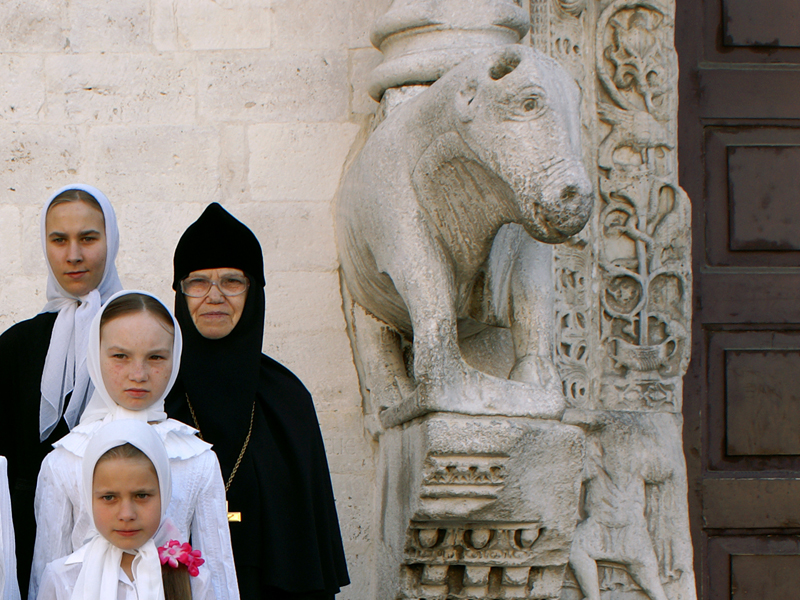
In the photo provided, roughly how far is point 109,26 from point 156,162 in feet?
1.49

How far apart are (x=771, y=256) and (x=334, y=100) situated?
1.58 meters

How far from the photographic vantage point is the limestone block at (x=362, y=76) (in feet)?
12.0

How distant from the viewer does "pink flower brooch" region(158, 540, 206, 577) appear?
2.28m

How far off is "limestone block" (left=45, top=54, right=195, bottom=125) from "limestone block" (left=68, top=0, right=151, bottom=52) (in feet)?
0.10

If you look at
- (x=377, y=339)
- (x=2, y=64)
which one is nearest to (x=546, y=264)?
(x=377, y=339)

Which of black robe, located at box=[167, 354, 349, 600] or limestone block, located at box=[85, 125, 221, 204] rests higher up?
limestone block, located at box=[85, 125, 221, 204]

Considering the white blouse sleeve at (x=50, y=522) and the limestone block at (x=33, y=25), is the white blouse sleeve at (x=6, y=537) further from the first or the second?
the limestone block at (x=33, y=25)

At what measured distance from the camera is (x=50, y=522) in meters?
2.41

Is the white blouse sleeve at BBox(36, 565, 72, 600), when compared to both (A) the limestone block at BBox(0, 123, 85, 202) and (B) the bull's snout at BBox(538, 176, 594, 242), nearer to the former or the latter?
(B) the bull's snout at BBox(538, 176, 594, 242)

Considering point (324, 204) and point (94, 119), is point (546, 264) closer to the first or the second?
point (324, 204)

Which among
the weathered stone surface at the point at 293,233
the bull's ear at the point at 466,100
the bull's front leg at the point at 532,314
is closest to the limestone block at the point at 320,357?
the weathered stone surface at the point at 293,233

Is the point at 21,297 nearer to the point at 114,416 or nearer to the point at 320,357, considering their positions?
the point at 320,357

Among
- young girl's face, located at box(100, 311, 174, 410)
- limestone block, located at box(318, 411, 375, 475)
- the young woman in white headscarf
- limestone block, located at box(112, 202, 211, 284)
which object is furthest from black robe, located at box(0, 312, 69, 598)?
limestone block, located at box(318, 411, 375, 475)

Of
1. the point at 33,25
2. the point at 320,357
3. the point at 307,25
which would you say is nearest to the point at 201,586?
the point at 320,357
